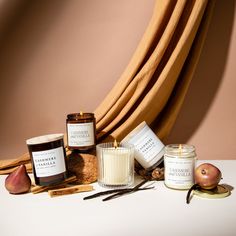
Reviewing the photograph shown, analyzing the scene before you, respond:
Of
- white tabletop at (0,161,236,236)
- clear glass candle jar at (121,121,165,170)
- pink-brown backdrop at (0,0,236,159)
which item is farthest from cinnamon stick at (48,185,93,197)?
pink-brown backdrop at (0,0,236,159)

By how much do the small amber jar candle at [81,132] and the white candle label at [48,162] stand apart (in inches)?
2.3

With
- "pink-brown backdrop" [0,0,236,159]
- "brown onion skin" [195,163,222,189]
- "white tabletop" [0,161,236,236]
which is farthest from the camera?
"pink-brown backdrop" [0,0,236,159]

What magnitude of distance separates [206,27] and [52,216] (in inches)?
22.8

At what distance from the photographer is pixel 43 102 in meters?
0.92

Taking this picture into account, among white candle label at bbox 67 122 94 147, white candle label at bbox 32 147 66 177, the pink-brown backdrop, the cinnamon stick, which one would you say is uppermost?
the pink-brown backdrop

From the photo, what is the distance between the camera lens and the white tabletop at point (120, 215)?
1.72 feet

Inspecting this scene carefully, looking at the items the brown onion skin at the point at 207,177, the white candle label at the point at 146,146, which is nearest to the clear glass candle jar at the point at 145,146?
the white candle label at the point at 146,146

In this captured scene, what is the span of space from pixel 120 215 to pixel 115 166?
135 millimetres

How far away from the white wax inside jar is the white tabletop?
0.15 ft

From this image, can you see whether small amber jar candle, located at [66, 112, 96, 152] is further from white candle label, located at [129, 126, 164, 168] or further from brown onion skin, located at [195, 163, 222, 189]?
brown onion skin, located at [195, 163, 222, 189]

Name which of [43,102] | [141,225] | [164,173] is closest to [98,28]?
[43,102]

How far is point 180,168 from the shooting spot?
672mm

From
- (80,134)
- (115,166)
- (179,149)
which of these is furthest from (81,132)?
(179,149)

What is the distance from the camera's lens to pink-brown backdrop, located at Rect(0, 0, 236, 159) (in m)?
0.89
